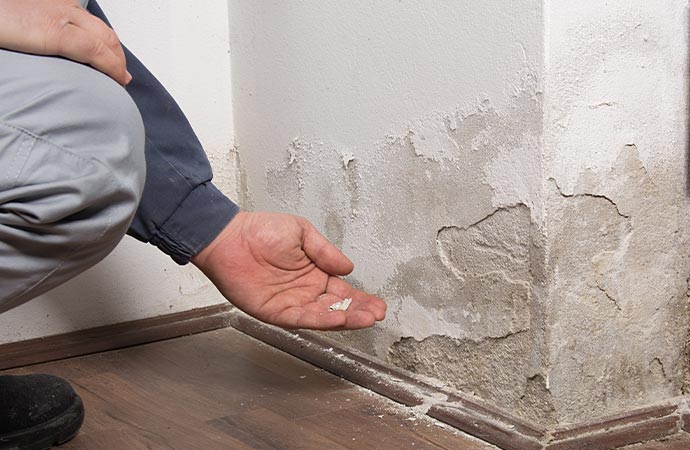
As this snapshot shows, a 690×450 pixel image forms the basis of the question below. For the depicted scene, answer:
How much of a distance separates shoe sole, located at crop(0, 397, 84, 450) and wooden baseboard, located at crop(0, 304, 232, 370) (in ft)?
1.52

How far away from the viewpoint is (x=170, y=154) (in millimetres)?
1470

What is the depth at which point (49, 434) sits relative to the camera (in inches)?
52.9

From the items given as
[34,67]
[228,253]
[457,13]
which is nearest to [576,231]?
[457,13]

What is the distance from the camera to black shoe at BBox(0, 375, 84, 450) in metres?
1.33

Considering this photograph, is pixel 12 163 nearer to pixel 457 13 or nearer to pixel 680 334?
pixel 457 13

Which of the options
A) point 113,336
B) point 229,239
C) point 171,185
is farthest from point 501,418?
point 113,336

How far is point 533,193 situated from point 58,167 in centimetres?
64

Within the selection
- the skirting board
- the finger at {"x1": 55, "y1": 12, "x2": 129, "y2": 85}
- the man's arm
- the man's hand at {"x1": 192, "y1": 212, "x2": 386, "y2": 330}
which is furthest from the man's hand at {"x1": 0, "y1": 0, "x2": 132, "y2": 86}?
the skirting board

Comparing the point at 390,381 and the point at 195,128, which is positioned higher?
the point at 195,128

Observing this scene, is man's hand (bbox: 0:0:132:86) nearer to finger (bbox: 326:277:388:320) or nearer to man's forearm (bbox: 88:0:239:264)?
man's forearm (bbox: 88:0:239:264)

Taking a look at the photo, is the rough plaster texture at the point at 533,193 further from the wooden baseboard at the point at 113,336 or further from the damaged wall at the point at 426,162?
the wooden baseboard at the point at 113,336

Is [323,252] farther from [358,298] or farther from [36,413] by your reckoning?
[36,413]

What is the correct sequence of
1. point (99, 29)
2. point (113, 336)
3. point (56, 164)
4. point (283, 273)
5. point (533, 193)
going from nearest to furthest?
point (56, 164), point (99, 29), point (533, 193), point (283, 273), point (113, 336)

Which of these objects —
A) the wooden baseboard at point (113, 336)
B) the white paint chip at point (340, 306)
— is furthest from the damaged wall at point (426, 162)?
the wooden baseboard at point (113, 336)
